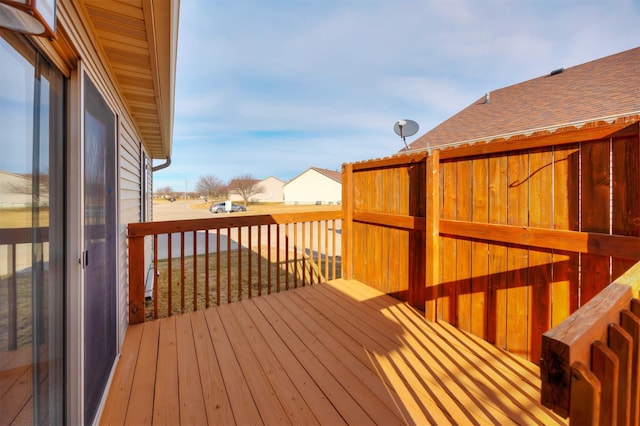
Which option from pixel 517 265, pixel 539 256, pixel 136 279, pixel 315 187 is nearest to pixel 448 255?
pixel 517 265

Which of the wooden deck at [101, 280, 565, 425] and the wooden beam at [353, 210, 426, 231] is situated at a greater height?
the wooden beam at [353, 210, 426, 231]

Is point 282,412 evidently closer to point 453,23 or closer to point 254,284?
point 254,284

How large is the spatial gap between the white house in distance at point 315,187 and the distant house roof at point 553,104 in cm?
2321

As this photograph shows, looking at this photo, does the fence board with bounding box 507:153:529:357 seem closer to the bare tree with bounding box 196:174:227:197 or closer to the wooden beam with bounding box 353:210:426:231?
the wooden beam with bounding box 353:210:426:231

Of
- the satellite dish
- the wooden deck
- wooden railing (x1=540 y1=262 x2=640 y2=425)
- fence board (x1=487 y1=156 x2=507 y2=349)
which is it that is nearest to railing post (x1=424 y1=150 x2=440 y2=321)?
the wooden deck

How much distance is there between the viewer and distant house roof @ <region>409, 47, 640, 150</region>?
4609mm

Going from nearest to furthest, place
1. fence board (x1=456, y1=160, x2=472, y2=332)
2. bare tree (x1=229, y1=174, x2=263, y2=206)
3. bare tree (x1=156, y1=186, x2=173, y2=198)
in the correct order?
fence board (x1=456, y1=160, x2=472, y2=332) → bare tree (x1=229, y1=174, x2=263, y2=206) → bare tree (x1=156, y1=186, x2=173, y2=198)

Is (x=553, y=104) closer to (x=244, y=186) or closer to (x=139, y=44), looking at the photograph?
(x=139, y=44)

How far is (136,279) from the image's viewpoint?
2533mm

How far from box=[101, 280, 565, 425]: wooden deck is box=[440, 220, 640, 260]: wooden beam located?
0.88 metres

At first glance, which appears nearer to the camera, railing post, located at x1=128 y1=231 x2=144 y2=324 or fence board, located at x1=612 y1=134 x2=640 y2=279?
fence board, located at x1=612 y1=134 x2=640 y2=279

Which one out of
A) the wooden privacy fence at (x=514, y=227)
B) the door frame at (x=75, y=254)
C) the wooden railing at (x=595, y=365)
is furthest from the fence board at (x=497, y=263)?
the door frame at (x=75, y=254)

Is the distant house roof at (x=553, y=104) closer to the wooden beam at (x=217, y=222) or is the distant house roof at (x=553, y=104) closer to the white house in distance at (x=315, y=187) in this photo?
the wooden beam at (x=217, y=222)

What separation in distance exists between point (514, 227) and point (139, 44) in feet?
9.80
